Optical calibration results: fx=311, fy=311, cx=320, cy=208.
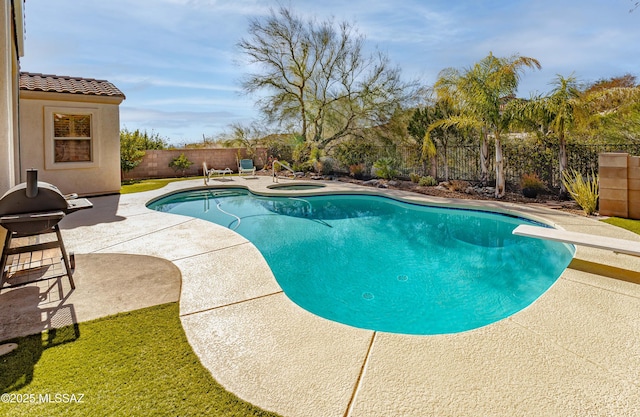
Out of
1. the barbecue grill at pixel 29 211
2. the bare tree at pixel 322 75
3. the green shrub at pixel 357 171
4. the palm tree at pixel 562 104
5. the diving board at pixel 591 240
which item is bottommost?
the diving board at pixel 591 240

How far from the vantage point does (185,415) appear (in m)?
1.82

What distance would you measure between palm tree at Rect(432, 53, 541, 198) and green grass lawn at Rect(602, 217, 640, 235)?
3.41 metres

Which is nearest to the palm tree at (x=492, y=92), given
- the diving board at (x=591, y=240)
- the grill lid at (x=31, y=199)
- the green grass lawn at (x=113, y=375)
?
the diving board at (x=591, y=240)

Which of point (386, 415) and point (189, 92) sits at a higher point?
point (189, 92)

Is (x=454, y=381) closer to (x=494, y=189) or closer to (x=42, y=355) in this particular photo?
(x=42, y=355)

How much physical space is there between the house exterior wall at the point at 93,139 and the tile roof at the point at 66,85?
14 cm

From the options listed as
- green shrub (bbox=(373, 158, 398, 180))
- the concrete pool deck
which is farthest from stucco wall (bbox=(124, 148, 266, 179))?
the concrete pool deck

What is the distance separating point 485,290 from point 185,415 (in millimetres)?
4031

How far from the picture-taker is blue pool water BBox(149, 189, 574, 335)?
3.84 m

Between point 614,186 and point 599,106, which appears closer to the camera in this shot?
point 614,186

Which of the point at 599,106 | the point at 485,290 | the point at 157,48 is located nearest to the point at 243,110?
the point at 157,48

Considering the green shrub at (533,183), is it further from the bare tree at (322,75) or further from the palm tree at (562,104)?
the bare tree at (322,75)

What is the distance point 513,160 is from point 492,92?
284cm

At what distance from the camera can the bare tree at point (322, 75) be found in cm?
1591
